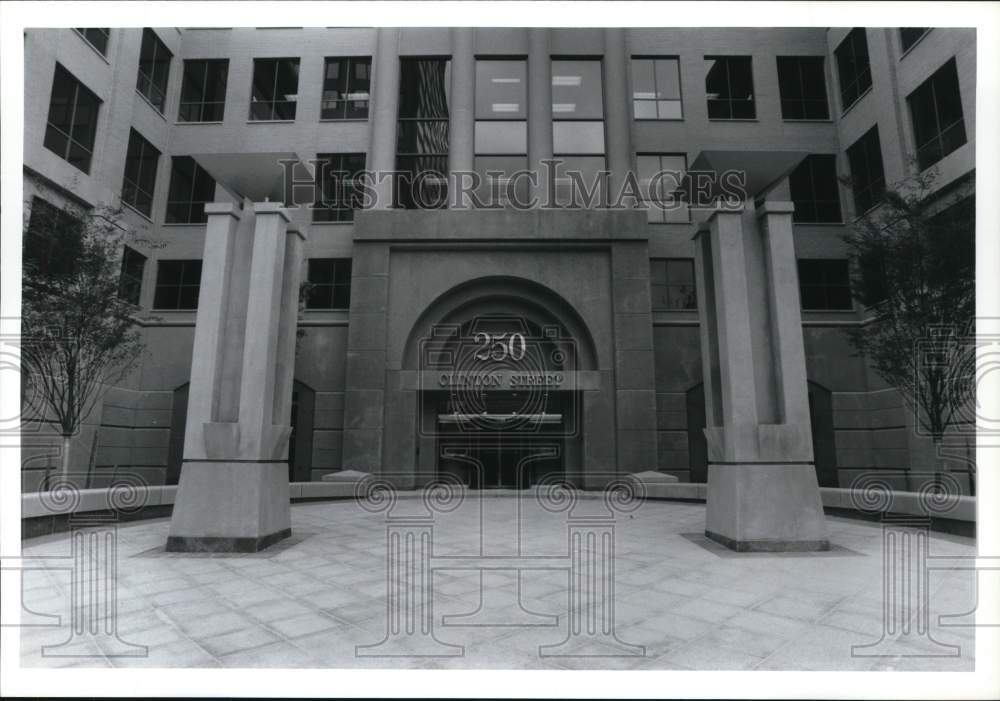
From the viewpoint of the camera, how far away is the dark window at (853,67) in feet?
51.9

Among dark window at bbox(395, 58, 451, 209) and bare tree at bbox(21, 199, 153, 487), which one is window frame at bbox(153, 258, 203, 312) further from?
dark window at bbox(395, 58, 451, 209)

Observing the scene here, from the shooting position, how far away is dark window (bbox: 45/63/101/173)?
12.0 m

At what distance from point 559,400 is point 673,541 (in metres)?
8.60

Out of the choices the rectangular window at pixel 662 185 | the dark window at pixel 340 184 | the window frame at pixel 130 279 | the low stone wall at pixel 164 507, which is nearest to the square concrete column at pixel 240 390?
the low stone wall at pixel 164 507

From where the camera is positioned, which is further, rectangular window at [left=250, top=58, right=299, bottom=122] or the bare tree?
rectangular window at [left=250, top=58, right=299, bottom=122]

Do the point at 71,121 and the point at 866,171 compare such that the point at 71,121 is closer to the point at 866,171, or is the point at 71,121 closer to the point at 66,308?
the point at 66,308

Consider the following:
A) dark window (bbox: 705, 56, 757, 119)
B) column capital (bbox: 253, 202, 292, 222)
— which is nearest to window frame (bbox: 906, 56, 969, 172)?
dark window (bbox: 705, 56, 757, 119)

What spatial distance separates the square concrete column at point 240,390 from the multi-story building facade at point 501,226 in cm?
789

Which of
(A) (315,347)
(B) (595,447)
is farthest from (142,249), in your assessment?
(B) (595,447)

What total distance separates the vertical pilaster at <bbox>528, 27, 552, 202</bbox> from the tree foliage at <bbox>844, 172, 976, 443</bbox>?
8.84 m

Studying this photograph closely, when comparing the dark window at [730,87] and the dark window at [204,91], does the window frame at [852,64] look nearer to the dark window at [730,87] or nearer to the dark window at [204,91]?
the dark window at [730,87]

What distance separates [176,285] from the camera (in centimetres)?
1706

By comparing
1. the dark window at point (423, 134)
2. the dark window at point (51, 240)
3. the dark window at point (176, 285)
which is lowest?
the dark window at point (51, 240)

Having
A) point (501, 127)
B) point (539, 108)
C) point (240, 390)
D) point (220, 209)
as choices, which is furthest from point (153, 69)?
point (240, 390)
